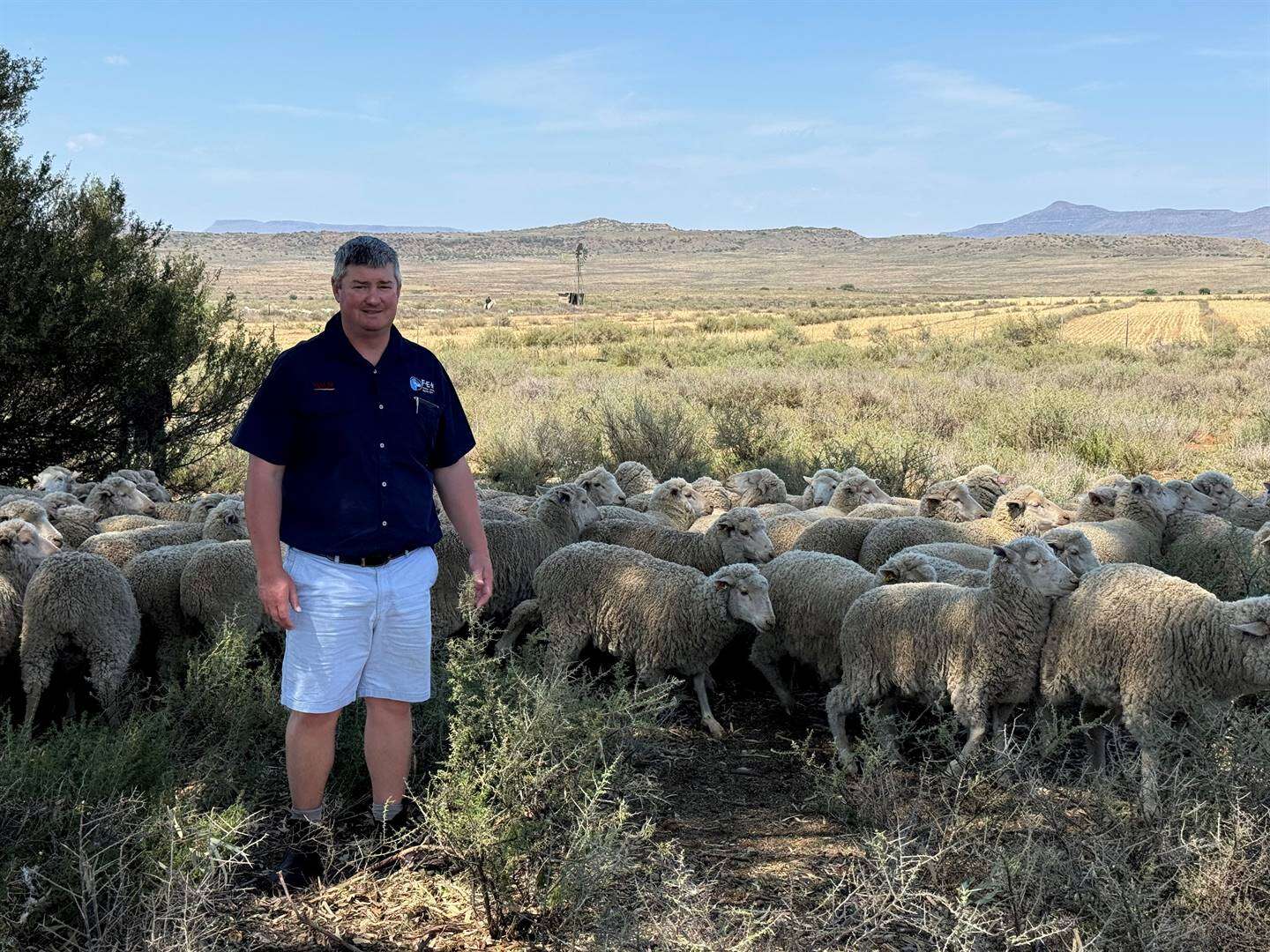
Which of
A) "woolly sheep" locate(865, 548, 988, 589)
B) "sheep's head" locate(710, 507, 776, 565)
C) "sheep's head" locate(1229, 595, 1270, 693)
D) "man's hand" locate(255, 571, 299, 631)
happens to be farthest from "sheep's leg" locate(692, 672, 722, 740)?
"man's hand" locate(255, 571, 299, 631)

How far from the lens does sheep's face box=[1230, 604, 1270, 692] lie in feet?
16.3

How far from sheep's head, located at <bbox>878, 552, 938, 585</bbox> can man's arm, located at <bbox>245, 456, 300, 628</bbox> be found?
367 cm

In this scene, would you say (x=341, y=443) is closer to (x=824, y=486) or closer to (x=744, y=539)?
(x=744, y=539)

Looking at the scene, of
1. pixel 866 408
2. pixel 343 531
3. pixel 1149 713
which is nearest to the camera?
pixel 343 531

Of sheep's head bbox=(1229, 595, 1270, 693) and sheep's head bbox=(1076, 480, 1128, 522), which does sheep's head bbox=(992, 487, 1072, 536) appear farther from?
sheep's head bbox=(1229, 595, 1270, 693)

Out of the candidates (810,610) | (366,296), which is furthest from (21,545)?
(810,610)

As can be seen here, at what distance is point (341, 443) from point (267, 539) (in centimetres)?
43

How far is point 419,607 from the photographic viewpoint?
4.29m

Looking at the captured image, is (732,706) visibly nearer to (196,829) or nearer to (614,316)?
(196,829)

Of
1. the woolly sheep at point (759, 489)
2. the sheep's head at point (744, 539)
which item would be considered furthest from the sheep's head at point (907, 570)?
the woolly sheep at point (759, 489)

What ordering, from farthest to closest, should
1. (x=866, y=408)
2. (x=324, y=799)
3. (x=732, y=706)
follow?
(x=866, y=408) → (x=732, y=706) → (x=324, y=799)

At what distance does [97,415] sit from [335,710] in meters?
9.43

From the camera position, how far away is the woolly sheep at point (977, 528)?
307 inches

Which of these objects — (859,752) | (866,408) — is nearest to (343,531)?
(859,752)
